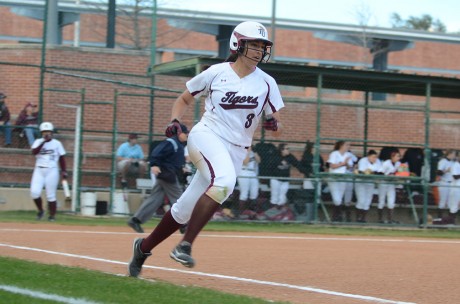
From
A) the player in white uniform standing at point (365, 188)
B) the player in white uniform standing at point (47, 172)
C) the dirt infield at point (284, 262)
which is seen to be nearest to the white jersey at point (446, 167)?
the player in white uniform standing at point (365, 188)

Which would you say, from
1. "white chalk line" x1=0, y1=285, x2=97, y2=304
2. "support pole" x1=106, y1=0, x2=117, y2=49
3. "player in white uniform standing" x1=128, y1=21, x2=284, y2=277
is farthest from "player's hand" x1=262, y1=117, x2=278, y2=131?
"support pole" x1=106, y1=0, x2=117, y2=49

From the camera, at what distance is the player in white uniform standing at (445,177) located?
20.3 meters

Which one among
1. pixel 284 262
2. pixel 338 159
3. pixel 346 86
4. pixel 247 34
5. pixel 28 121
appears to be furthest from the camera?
pixel 346 86

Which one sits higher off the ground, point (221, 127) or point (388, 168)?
point (221, 127)

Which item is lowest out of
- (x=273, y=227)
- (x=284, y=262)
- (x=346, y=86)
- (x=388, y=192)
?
(x=273, y=227)

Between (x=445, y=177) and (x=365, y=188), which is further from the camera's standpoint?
(x=445, y=177)

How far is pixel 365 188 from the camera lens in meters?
19.5

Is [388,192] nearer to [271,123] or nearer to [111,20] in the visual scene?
[111,20]

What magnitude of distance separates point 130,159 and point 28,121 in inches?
95.8

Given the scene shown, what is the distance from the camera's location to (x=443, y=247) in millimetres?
13148

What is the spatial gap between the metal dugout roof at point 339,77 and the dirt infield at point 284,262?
203 inches

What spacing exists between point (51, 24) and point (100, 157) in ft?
18.1

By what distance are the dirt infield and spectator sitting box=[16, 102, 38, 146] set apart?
5791 mm

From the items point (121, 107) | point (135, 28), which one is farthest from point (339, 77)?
point (135, 28)
